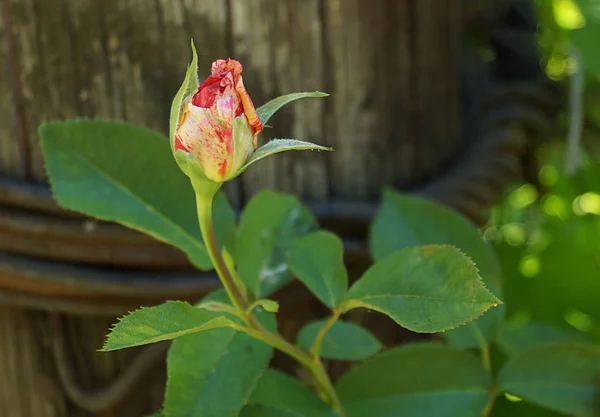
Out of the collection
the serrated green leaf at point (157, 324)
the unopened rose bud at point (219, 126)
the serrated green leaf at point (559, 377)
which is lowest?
the serrated green leaf at point (559, 377)

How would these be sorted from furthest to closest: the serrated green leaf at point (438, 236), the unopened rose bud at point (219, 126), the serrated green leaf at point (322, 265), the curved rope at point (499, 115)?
the curved rope at point (499, 115), the serrated green leaf at point (438, 236), the serrated green leaf at point (322, 265), the unopened rose bud at point (219, 126)

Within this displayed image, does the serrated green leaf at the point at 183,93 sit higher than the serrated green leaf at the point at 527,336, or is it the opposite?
the serrated green leaf at the point at 183,93

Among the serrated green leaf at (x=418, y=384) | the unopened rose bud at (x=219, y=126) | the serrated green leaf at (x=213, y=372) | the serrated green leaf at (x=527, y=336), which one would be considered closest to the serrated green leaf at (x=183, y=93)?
the unopened rose bud at (x=219, y=126)

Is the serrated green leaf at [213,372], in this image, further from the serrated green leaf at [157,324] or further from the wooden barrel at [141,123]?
the wooden barrel at [141,123]

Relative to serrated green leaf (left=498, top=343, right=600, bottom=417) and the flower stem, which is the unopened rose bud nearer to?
the flower stem

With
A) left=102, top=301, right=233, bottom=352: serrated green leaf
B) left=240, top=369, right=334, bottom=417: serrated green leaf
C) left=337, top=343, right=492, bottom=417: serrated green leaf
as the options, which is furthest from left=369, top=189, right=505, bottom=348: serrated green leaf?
left=102, top=301, right=233, bottom=352: serrated green leaf

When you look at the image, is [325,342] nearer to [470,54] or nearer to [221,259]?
[221,259]

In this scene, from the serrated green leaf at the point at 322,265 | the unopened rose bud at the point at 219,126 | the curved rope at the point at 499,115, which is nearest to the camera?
the unopened rose bud at the point at 219,126
